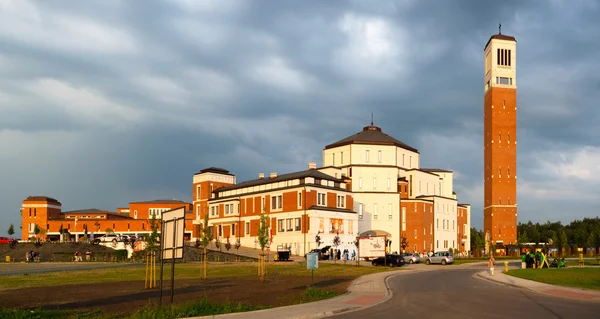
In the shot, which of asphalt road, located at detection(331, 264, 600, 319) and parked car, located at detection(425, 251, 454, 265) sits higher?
asphalt road, located at detection(331, 264, 600, 319)

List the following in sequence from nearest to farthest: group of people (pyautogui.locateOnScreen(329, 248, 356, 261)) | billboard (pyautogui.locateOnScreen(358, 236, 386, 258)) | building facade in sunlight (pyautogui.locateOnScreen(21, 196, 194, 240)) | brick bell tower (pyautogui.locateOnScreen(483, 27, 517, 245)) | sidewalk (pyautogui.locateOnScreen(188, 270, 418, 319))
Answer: sidewalk (pyautogui.locateOnScreen(188, 270, 418, 319))
billboard (pyautogui.locateOnScreen(358, 236, 386, 258))
group of people (pyautogui.locateOnScreen(329, 248, 356, 261))
brick bell tower (pyautogui.locateOnScreen(483, 27, 517, 245))
building facade in sunlight (pyautogui.locateOnScreen(21, 196, 194, 240))

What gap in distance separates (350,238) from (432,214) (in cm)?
2635

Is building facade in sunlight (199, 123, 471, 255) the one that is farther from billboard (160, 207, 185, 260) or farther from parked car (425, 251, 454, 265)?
billboard (160, 207, 185, 260)

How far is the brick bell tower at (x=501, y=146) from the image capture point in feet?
396

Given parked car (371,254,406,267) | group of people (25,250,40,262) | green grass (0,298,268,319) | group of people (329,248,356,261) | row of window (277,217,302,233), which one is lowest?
group of people (25,250,40,262)

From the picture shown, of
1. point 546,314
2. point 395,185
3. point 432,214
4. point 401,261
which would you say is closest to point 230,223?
point 395,185

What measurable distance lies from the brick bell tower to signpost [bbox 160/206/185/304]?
110 m

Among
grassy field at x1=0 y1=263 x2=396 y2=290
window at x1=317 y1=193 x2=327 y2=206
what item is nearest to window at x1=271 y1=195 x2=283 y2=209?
window at x1=317 y1=193 x2=327 y2=206

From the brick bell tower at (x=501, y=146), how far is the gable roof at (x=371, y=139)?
684 inches

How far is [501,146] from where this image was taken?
12275cm

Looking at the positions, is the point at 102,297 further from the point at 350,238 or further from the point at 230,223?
the point at 230,223

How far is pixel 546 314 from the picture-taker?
20.3m

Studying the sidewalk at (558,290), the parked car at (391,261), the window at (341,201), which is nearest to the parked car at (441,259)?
the parked car at (391,261)

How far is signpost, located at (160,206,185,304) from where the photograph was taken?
752 inches
